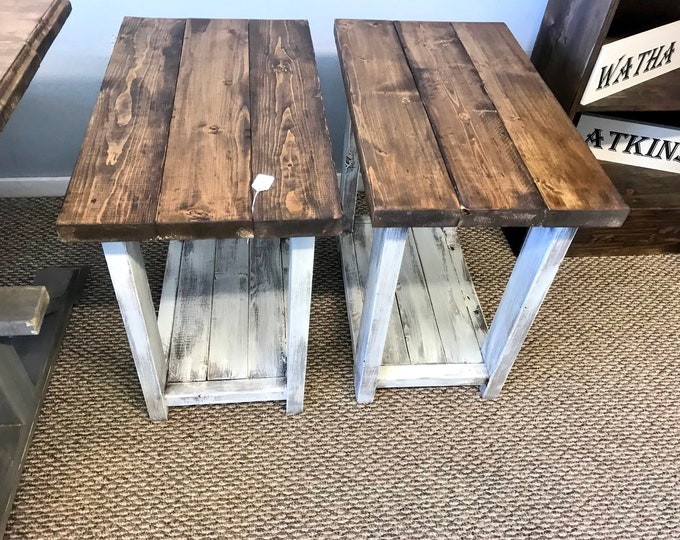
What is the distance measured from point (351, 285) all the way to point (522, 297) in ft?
1.37

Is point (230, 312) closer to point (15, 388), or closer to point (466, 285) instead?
point (15, 388)

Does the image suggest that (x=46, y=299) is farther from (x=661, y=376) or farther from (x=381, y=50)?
(x=661, y=376)

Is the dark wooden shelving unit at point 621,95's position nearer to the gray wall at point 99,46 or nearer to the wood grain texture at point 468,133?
the gray wall at point 99,46

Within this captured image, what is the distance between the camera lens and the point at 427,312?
1274 millimetres

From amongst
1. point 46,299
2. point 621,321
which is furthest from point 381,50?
point 621,321

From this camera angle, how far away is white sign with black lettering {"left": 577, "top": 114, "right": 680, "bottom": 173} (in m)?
1.44

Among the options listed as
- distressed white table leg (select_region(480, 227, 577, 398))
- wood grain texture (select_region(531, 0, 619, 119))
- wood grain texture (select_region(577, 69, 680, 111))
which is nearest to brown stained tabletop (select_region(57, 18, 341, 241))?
distressed white table leg (select_region(480, 227, 577, 398))

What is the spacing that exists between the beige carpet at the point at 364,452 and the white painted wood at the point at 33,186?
0.88 ft

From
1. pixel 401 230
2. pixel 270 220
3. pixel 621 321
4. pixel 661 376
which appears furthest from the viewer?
pixel 621 321

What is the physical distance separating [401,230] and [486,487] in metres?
0.53

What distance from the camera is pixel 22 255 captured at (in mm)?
1396

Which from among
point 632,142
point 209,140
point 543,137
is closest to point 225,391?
point 209,140

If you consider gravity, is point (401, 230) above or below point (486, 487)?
above

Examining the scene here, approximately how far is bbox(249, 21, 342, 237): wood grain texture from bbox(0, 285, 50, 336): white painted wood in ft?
0.96
